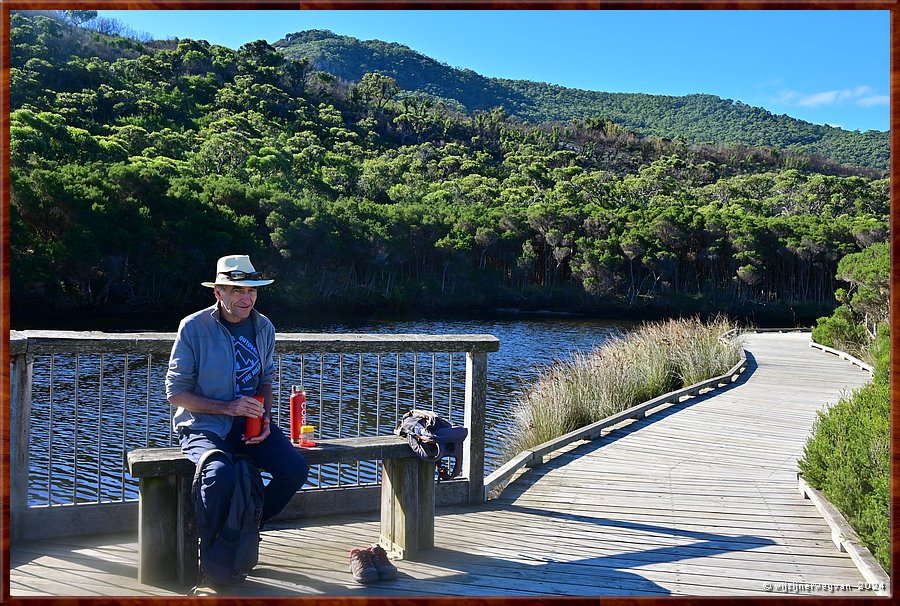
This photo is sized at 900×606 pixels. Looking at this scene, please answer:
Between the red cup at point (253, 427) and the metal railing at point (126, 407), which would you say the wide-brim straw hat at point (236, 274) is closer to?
the red cup at point (253, 427)

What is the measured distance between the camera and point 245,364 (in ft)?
11.2

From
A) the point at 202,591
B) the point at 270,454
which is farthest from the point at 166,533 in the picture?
A: the point at 270,454

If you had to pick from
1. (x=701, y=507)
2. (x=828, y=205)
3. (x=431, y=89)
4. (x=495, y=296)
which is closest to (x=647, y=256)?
(x=495, y=296)

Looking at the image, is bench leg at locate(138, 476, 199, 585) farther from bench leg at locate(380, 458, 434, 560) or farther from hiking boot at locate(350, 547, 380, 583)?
bench leg at locate(380, 458, 434, 560)

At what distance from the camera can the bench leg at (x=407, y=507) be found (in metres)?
3.69

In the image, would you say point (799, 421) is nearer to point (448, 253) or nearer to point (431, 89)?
point (448, 253)

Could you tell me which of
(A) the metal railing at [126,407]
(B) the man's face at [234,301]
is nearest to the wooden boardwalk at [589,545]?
(A) the metal railing at [126,407]

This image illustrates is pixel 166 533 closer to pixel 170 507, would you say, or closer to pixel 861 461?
pixel 170 507

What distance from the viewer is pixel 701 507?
191 inches

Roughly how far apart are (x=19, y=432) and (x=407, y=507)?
1.70 metres

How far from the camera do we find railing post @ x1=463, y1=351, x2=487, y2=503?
455cm

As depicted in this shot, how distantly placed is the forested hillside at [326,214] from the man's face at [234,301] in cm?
3236

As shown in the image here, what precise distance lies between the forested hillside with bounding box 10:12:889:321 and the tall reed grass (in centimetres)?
2722

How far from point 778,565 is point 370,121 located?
250 feet
